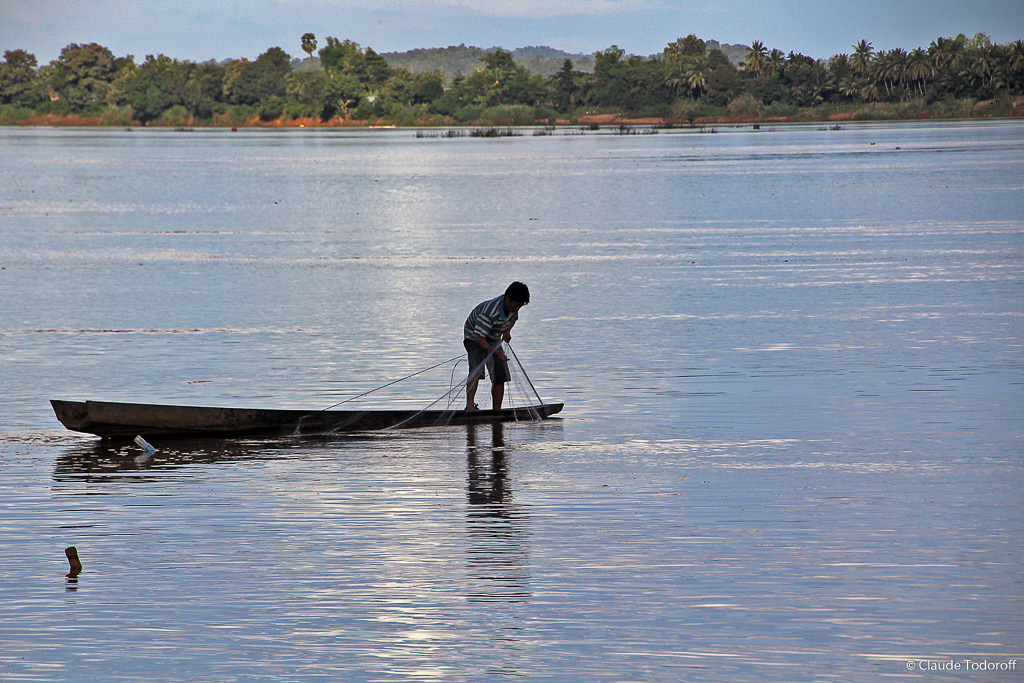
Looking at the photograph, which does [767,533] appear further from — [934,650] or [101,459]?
[101,459]

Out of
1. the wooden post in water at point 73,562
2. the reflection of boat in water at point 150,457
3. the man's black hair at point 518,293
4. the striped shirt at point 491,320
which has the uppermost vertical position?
the man's black hair at point 518,293

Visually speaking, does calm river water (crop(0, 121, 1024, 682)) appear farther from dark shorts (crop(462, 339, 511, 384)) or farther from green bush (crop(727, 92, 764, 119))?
green bush (crop(727, 92, 764, 119))

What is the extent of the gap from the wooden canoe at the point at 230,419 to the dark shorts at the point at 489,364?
327mm

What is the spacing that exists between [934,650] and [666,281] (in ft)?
57.9

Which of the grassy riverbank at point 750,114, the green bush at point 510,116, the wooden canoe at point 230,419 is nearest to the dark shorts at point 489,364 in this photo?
the wooden canoe at point 230,419

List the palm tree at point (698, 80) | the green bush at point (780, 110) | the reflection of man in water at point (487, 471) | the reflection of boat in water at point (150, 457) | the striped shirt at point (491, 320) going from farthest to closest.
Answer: the palm tree at point (698, 80), the green bush at point (780, 110), the striped shirt at point (491, 320), the reflection of boat in water at point (150, 457), the reflection of man in water at point (487, 471)

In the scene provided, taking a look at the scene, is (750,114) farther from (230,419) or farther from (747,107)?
(230,419)

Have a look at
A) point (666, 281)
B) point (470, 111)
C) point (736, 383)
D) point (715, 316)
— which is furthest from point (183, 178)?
point (470, 111)

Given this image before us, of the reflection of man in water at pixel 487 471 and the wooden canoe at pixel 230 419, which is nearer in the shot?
the reflection of man in water at pixel 487 471

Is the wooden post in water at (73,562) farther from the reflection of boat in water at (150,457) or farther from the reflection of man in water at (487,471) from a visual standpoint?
the reflection of man in water at (487,471)

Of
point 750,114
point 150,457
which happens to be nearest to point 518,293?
point 150,457

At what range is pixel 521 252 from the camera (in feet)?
98.4

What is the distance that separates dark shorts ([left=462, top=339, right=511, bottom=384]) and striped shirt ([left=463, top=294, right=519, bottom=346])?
7.0 inches

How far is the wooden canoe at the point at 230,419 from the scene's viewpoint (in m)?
11.6
